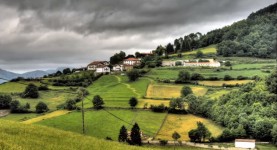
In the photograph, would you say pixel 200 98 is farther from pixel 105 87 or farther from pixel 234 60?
pixel 234 60

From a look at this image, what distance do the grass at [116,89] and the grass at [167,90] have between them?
2.31 meters

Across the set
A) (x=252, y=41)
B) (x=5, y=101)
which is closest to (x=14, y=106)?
(x=5, y=101)

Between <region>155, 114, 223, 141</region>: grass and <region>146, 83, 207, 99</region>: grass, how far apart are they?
580 inches

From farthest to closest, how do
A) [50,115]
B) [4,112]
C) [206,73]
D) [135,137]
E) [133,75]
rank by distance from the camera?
[206,73] < [133,75] < [4,112] < [50,115] < [135,137]

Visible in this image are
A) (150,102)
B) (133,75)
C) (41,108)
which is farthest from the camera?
(133,75)

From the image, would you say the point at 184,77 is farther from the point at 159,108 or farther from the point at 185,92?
the point at 159,108

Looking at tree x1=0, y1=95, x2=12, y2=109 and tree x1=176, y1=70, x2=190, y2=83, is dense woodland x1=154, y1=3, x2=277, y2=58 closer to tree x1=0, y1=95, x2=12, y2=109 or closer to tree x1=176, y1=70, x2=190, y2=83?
tree x1=176, y1=70, x2=190, y2=83

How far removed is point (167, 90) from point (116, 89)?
1580cm

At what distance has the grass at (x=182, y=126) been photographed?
241ft

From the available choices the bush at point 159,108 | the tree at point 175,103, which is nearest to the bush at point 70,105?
the bush at point 159,108

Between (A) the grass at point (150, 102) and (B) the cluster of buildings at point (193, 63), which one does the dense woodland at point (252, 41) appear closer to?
(B) the cluster of buildings at point (193, 63)

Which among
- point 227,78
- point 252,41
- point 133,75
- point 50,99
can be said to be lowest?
point 50,99

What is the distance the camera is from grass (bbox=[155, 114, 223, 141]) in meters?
73.4

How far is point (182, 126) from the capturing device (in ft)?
259
